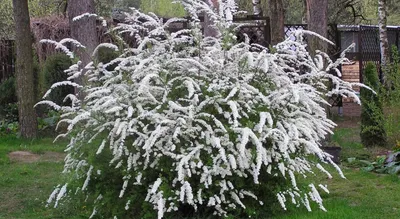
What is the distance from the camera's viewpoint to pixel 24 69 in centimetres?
→ 1134

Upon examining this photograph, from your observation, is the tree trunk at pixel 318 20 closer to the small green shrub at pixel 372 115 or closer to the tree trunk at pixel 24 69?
the small green shrub at pixel 372 115

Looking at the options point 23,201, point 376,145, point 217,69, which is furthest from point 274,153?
point 376,145

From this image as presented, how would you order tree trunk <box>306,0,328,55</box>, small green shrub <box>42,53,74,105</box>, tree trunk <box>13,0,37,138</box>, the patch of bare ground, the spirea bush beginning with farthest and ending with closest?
1. small green shrub <box>42,53,74,105</box>
2. tree trunk <box>13,0,37,138</box>
3. tree trunk <box>306,0,328,55</box>
4. the patch of bare ground
5. the spirea bush

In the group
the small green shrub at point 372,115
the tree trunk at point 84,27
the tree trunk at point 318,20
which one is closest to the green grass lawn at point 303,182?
the small green shrub at point 372,115

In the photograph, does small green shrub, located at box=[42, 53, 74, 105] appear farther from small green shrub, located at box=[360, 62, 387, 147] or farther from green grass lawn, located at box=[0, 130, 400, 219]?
small green shrub, located at box=[360, 62, 387, 147]

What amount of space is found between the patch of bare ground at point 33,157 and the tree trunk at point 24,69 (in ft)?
4.28

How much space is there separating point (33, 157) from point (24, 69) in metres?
2.15

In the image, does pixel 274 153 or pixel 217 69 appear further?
pixel 217 69

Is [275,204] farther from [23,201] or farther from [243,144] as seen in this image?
[23,201]

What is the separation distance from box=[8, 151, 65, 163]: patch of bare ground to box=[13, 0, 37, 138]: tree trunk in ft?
4.28

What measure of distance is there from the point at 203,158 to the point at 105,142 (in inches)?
36.2

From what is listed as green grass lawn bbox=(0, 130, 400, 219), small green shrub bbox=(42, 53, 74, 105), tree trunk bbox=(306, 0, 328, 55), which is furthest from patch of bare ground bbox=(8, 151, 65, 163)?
tree trunk bbox=(306, 0, 328, 55)

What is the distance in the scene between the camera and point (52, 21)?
1568 cm

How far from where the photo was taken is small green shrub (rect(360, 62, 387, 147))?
9809 mm
